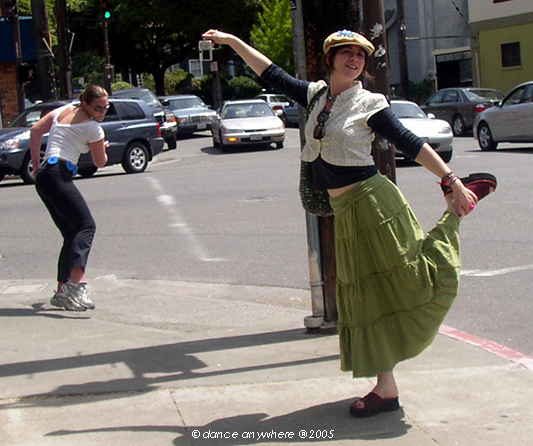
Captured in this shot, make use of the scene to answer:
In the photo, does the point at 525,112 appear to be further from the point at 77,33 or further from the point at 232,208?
the point at 77,33

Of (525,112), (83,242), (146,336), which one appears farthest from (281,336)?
(525,112)

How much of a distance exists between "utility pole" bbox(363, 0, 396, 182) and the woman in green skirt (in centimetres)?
126

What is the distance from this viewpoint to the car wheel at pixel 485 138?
20484 mm

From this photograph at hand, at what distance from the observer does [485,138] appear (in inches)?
817

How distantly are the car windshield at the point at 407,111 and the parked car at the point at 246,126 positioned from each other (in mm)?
6300

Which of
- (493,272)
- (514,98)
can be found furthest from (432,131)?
(493,272)

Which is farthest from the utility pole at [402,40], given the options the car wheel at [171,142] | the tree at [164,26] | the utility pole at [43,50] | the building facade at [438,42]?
the tree at [164,26]

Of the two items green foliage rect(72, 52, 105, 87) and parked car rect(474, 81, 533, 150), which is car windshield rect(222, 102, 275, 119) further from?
green foliage rect(72, 52, 105, 87)

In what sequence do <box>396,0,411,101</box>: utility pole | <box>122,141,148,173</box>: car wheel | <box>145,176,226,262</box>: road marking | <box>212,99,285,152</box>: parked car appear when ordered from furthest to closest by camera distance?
<box>396,0,411,101</box>: utility pole → <box>212,99,285,152</box>: parked car → <box>122,141,148,173</box>: car wheel → <box>145,176,226,262</box>: road marking

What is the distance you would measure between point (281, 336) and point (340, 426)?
173 centimetres

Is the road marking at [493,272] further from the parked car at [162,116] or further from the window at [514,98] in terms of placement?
the parked car at [162,116]

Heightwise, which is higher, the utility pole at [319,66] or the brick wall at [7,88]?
the brick wall at [7,88]

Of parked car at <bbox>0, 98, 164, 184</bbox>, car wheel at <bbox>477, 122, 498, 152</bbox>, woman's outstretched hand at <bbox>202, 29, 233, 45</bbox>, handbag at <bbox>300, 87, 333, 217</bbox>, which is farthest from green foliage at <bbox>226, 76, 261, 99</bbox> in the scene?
handbag at <bbox>300, 87, 333, 217</bbox>

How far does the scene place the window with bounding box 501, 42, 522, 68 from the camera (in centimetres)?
3506
